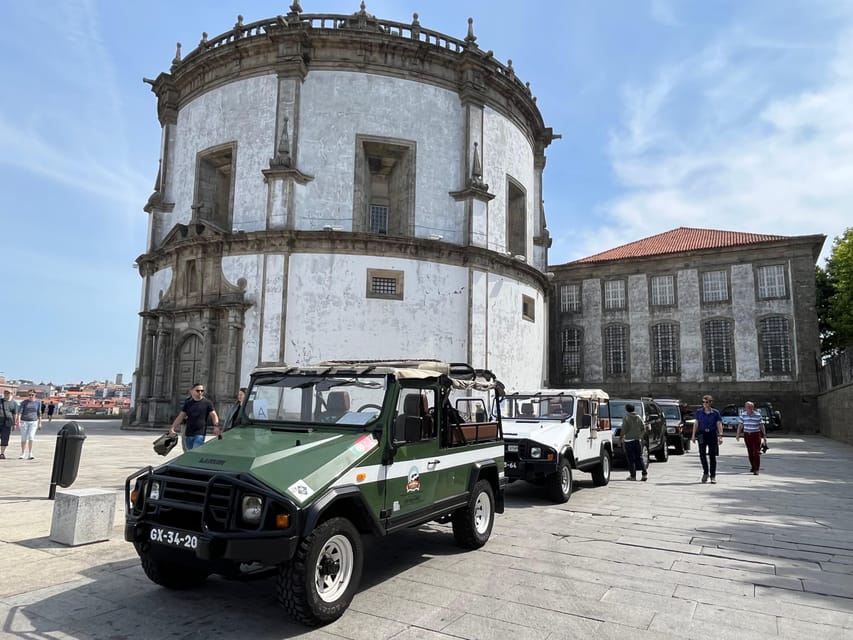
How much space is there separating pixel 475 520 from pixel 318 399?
95.0 inches

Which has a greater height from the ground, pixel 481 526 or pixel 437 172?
pixel 437 172

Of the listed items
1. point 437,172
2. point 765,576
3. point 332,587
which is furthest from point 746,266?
point 332,587

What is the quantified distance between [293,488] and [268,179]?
2086 centimetres

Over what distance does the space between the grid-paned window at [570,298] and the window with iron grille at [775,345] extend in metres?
11.7

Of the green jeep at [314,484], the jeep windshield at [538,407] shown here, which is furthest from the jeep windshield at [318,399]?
the jeep windshield at [538,407]

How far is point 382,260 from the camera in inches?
924

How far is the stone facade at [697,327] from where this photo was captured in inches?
1395

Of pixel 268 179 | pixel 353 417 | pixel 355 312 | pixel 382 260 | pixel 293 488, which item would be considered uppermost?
pixel 268 179

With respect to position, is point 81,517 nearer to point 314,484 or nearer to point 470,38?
point 314,484

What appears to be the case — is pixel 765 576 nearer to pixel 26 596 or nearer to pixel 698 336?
pixel 26 596

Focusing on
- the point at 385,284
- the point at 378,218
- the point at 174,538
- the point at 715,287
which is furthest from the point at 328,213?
the point at 715,287

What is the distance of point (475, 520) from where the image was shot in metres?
6.54

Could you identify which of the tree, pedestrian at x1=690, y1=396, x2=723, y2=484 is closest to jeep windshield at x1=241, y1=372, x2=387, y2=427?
pedestrian at x1=690, y1=396, x2=723, y2=484

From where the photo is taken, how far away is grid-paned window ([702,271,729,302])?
124ft
